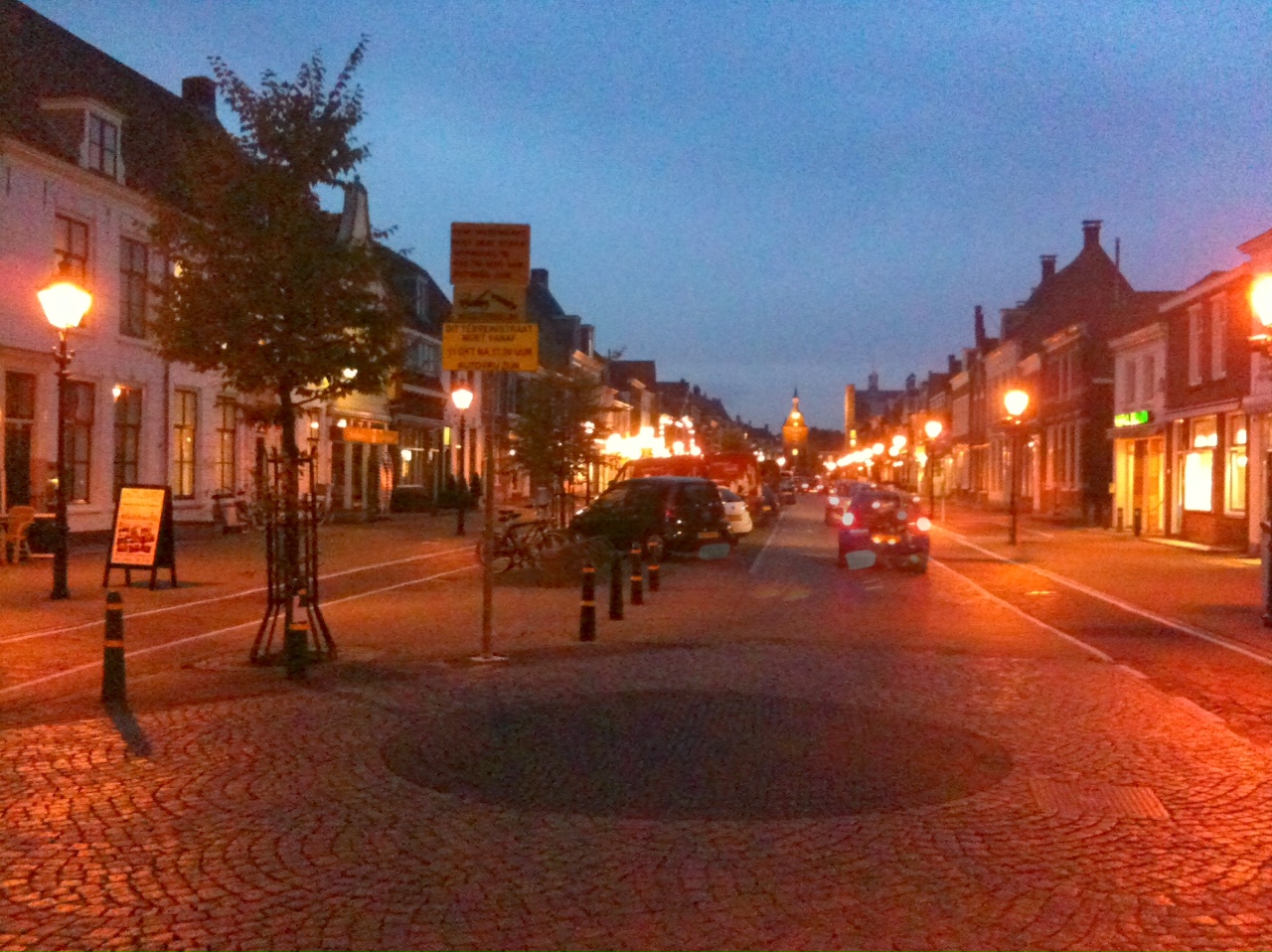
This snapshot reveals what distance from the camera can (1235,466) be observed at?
101 feet

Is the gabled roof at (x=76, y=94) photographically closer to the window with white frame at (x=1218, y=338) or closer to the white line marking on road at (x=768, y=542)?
the white line marking on road at (x=768, y=542)

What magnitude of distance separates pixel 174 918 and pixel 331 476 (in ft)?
125

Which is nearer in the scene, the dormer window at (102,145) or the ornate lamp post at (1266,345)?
the ornate lamp post at (1266,345)

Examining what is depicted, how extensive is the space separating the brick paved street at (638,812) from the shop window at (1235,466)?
20.2 m

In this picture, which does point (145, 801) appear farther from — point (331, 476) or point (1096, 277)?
point (1096, 277)

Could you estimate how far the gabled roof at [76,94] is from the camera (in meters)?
26.5

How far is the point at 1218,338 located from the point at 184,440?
24775 millimetres

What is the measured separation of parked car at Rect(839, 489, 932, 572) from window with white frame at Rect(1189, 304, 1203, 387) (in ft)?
38.3

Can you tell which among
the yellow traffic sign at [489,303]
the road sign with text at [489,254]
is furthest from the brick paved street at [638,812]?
the road sign with text at [489,254]

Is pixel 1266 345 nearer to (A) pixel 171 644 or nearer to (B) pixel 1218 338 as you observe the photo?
(A) pixel 171 644

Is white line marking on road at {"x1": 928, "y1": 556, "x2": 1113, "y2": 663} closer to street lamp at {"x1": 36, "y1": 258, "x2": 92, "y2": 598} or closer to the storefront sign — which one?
street lamp at {"x1": 36, "y1": 258, "x2": 92, "y2": 598}

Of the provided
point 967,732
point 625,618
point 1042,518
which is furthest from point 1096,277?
point 967,732

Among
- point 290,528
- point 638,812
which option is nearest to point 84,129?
point 290,528

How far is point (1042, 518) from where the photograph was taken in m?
50.9
